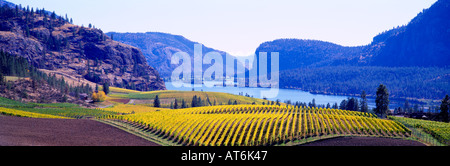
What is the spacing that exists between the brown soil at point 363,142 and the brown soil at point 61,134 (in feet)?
72.7

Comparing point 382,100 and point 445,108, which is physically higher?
point 382,100

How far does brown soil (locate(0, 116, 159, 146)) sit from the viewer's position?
119 ft

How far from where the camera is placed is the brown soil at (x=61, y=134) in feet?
119

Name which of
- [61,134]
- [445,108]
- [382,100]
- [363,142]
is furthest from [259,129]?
[445,108]

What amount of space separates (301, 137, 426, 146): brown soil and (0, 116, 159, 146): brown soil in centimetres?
2217

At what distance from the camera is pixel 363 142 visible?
38.7m

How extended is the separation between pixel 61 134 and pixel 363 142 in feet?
130

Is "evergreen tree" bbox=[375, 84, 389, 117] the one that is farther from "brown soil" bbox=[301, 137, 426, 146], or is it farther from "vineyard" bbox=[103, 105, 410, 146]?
"brown soil" bbox=[301, 137, 426, 146]

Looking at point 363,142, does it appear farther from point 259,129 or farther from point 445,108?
point 445,108

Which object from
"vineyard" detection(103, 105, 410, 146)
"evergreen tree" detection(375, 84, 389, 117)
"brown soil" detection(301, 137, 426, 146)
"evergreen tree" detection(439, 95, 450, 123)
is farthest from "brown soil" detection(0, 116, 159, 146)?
"evergreen tree" detection(439, 95, 450, 123)

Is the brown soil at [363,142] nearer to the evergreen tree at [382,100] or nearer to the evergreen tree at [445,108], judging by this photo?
the evergreen tree at [382,100]

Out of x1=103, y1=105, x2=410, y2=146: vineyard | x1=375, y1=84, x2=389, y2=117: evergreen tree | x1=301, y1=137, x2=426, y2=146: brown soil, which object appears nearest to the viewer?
x1=301, y1=137, x2=426, y2=146: brown soil
